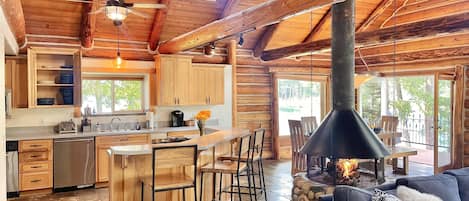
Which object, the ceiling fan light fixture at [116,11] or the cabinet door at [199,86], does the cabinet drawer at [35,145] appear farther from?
the ceiling fan light fixture at [116,11]

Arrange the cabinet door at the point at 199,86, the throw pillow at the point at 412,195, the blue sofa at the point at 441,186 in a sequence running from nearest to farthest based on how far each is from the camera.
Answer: the throw pillow at the point at 412,195
the blue sofa at the point at 441,186
the cabinet door at the point at 199,86

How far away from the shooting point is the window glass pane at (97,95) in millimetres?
6909

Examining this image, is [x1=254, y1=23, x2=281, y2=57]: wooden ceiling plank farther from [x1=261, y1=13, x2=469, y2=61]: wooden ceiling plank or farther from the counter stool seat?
the counter stool seat

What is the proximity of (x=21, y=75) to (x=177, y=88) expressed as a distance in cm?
265

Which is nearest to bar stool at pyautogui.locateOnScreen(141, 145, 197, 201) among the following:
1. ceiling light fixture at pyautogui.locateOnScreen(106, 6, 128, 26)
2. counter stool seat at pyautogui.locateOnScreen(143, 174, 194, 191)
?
counter stool seat at pyautogui.locateOnScreen(143, 174, 194, 191)

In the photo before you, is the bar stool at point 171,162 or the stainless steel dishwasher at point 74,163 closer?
the bar stool at point 171,162

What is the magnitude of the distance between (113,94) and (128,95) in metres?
0.29

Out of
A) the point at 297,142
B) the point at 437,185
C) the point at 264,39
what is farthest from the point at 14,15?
the point at 264,39

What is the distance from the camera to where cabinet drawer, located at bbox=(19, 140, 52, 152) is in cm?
570

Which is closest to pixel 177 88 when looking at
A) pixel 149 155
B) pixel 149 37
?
pixel 149 37

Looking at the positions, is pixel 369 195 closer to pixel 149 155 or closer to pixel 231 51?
pixel 149 155

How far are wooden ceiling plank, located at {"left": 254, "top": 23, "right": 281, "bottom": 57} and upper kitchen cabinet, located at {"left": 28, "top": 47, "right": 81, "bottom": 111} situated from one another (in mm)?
3889

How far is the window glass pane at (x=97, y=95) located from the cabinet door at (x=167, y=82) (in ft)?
3.30

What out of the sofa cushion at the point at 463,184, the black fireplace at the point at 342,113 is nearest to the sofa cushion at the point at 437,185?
the sofa cushion at the point at 463,184
